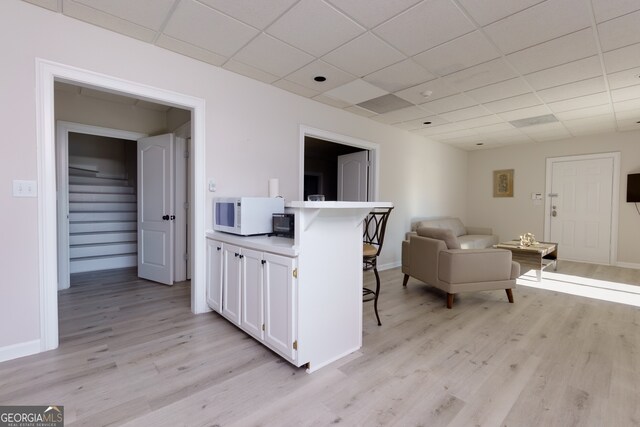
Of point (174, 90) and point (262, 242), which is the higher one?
point (174, 90)

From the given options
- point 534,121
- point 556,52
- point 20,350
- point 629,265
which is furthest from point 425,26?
point 629,265

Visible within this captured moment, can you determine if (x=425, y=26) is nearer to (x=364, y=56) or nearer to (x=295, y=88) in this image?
(x=364, y=56)

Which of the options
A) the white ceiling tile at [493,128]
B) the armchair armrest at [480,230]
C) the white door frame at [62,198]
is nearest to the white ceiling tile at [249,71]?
the white door frame at [62,198]

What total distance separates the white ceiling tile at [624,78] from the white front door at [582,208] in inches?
115

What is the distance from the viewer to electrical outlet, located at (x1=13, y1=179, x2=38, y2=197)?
210 cm

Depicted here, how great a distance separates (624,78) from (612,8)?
163 centimetres

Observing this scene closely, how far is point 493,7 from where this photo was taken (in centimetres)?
208

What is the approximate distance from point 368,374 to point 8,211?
2752 millimetres

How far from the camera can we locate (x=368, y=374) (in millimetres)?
1963

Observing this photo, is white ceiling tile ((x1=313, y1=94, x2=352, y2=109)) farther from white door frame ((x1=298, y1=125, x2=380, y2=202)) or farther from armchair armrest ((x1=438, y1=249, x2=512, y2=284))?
armchair armrest ((x1=438, y1=249, x2=512, y2=284))

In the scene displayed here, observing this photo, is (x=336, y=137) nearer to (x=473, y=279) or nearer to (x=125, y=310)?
(x=473, y=279)

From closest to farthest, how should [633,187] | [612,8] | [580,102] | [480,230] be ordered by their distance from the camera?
[612,8] < [580,102] < [633,187] < [480,230]

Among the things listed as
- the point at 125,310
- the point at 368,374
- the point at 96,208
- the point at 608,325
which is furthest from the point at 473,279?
the point at 96,208

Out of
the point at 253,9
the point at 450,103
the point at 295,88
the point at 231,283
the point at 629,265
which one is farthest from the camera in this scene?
the point at 629,265
